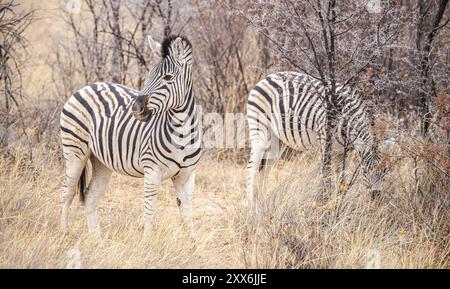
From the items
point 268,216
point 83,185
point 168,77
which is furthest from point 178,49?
point 83,185

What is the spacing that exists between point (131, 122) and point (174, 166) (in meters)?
0.66

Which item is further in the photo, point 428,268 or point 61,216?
point 61,216

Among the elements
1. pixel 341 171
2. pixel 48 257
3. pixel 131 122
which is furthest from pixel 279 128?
pixel 48 257

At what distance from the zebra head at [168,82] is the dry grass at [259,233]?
1.03 meters

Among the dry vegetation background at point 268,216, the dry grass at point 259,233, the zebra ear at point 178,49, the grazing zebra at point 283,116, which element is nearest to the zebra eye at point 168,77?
the zebra ear at point 178,49

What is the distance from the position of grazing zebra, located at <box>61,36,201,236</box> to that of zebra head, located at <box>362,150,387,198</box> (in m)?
1.53

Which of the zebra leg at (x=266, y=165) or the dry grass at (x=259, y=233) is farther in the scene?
the zebra leg at (x=266, y=165)

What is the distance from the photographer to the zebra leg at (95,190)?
580 centimetres

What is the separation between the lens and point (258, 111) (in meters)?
7.01

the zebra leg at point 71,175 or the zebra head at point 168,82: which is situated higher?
the zebra head at point 168,82

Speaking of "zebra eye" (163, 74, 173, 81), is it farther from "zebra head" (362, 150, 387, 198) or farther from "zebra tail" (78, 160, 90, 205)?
"zebra head" (362, 150, 387, 198)

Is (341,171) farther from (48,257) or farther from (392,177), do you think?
(48,257)

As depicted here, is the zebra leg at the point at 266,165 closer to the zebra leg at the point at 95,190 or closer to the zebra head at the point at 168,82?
the zebra leg at the point at 95,190

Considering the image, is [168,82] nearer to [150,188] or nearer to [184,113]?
[184,113]
